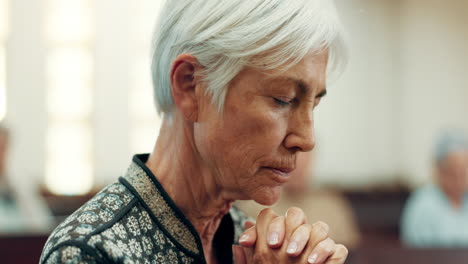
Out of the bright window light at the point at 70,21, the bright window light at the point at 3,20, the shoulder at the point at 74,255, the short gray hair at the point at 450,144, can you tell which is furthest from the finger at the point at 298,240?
the bright window light at the point at 3,20

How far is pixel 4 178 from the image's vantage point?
5184 millimetres

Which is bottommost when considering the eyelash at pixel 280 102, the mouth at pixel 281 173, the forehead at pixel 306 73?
the mouth at pixel 281 173

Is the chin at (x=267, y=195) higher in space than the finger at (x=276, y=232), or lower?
higher

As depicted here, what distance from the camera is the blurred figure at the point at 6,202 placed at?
4684 mm

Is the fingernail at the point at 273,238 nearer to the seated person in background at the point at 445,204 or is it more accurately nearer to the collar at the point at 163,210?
the collar at the point at 163,210

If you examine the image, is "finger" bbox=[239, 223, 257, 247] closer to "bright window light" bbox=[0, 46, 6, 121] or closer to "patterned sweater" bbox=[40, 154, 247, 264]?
"patterned sweater" bbox=[40, 154, 247, 264]

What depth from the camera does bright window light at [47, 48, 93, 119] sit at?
9.56 m

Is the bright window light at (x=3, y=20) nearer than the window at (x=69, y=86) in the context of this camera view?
Yes

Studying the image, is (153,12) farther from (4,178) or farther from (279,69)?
(279,69)

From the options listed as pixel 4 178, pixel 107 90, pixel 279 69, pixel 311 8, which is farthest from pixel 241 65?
pixel 107 90

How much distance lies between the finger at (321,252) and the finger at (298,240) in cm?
2

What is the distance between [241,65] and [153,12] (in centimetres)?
Result: 891

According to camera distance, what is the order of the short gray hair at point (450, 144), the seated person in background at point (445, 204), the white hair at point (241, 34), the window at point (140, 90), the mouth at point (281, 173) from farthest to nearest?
the window at point (140, 90), the short gray hair at point (450, 144), the seated person in background at point (445, 204), the mouth at point (281, 173), the white hair at point (241, 34)

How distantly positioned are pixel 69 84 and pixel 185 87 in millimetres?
8614
